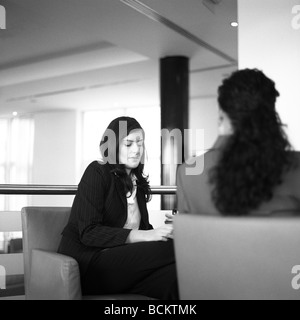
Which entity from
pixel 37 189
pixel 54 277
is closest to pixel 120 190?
pixel 54 277

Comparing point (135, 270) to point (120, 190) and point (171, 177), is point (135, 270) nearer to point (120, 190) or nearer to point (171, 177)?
point (120, 190)

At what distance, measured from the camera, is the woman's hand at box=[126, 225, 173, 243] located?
5.57 ft

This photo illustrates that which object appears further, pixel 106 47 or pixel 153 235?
pixel 106 47

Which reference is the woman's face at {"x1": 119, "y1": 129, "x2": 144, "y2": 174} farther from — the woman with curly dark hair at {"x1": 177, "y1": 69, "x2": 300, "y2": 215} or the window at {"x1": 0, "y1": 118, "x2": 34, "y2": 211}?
the window at {"x1": 0, "y1": 118, "x2": 34, "y2": 211}

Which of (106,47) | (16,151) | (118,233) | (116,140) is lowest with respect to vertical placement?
(118,233)

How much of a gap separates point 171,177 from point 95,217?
4765 millimetres

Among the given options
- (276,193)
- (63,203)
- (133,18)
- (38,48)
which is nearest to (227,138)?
(276,193)

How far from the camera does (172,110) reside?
21.5ft

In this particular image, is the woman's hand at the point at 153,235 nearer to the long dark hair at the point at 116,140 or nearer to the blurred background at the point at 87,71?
the long dark hair at the point at 116,140

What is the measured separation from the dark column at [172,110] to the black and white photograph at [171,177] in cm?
2

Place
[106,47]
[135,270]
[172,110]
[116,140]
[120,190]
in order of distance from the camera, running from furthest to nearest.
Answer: [106,47] → [172,110] → [116,140] → [120,190] → [135,270]

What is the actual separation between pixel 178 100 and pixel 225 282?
5636 millimetres

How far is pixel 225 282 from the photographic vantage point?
1.09 meters

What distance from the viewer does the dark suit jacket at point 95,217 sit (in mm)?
1821
